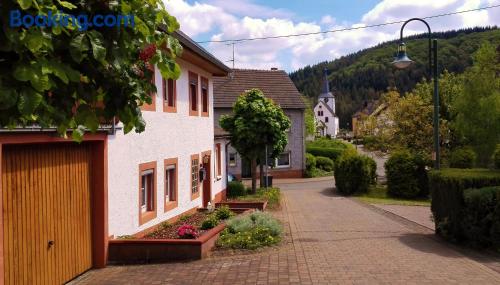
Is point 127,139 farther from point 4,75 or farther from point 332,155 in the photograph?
point 332,155

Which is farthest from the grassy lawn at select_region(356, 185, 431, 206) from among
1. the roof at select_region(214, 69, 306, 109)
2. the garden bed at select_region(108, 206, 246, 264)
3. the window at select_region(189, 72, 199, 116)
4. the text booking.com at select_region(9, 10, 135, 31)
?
the text booking.com at select_region(9, 10, 135, 31)

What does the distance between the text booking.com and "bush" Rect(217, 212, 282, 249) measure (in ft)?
24.5

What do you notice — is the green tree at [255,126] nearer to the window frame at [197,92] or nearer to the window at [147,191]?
the window frame at [197,92]

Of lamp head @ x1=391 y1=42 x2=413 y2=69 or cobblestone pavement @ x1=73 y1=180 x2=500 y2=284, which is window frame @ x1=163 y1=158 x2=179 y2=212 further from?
lamp head @ x1=391 y1=42 x2=413 y2=69

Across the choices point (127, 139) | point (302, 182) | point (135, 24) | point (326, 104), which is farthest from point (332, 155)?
point (326, 104)

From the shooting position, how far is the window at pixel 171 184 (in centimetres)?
1415

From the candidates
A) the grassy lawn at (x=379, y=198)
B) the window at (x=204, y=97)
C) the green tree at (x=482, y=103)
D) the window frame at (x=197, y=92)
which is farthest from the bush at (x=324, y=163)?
the window frame at (x=197, y=92)

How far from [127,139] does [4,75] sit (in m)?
8.16

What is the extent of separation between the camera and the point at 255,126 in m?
22.9

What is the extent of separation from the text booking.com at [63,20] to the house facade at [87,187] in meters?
3.89

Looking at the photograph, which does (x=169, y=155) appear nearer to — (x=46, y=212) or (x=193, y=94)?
(x=193, y=94)

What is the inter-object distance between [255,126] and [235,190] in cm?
340

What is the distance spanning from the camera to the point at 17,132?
6.76m

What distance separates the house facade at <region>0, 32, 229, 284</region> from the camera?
274 inches
